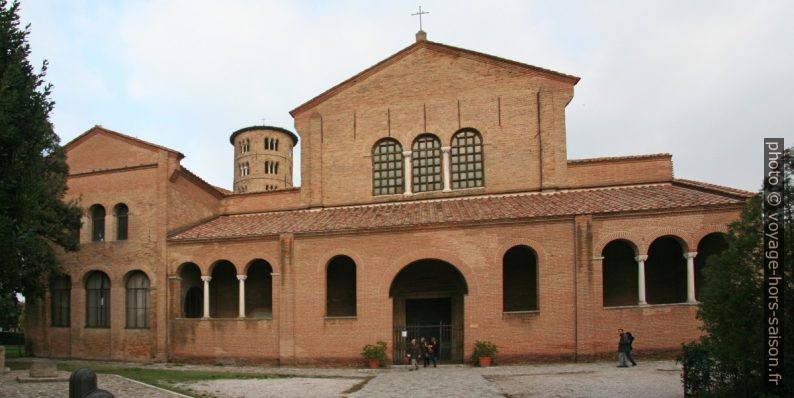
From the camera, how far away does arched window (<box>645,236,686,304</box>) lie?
21.8 metres

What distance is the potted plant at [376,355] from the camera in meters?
21.0

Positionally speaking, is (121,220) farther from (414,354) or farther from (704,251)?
(704,251)

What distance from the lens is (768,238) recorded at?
9.63 m

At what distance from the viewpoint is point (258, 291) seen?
25297mm

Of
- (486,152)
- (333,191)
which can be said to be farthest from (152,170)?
(486,152)

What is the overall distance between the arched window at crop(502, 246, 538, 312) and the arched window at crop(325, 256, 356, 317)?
5793 millimetres

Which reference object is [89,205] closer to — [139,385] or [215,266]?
[215,266]

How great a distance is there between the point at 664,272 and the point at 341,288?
11.7 m

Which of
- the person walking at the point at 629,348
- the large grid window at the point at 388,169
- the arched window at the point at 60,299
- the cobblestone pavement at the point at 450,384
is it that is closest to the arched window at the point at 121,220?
the arched window at the point at 60,299

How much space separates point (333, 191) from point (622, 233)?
1165 centimetres

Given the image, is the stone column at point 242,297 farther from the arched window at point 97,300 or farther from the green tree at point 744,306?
the green tree at point 744,306

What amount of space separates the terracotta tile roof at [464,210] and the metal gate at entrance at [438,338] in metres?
3.71

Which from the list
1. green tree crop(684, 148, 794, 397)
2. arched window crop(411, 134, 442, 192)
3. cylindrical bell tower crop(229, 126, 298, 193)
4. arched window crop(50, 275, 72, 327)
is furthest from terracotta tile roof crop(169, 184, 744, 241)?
cylindrical bell tower crop(229, 126, 298, 193)

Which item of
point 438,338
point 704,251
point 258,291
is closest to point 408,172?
point 438,338
